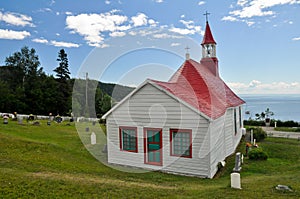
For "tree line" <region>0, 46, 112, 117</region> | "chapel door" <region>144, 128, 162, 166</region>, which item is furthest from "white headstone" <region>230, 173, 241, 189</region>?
"tree line" <region>0, 46, 112, 117</region>

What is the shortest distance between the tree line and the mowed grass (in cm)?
2633

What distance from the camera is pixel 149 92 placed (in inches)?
436

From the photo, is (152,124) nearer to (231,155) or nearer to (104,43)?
(104,43)

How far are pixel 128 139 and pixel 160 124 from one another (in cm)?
200

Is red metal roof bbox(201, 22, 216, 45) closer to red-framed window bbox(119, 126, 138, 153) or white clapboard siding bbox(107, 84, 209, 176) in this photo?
white clapboard siding bbox(107, 84, 209, 176)

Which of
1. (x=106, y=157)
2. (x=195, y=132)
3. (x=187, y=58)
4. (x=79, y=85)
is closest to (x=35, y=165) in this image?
(x=106, y=157)

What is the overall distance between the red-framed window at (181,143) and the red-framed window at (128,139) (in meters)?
1.95

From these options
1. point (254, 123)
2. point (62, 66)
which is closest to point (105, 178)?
point (254, 123)

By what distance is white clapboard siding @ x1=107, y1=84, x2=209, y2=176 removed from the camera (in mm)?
10336

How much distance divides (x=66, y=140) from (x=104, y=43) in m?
9.51

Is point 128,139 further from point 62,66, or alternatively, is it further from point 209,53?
point 62,66

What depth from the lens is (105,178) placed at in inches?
360

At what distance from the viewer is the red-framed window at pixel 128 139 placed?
11695 millimetres

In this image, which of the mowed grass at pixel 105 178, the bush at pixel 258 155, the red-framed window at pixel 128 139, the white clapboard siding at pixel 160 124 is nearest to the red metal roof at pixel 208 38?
the mowed grass at pixel 105 178
